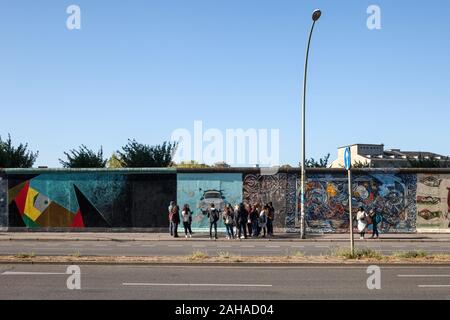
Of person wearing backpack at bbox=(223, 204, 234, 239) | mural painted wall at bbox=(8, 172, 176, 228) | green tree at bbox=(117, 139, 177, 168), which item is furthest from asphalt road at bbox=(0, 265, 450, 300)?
green tree at bbox=(117, 139, 177, 168)

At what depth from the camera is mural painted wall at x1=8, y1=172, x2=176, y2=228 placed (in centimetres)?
3000

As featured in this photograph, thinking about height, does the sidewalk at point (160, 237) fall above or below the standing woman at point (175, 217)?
below

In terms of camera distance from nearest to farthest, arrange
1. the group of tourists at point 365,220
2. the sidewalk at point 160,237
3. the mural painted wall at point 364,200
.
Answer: the sidewalk at point 160,237 < the group of tourists at point 365,220 < the mural painted wall at point 364,200

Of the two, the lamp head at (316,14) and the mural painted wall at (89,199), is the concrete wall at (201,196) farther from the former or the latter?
the lamp head at (316,14)

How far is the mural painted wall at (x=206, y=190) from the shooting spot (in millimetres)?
29969

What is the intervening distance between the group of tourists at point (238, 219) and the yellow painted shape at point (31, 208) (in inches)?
295

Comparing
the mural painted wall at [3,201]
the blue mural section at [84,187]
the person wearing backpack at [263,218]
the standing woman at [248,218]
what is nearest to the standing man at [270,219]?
the person wearing backpack at [263,218]

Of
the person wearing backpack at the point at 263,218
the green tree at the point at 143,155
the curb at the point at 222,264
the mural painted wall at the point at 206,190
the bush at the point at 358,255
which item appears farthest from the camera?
the green tree at the point at 143,155

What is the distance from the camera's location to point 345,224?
30.1m

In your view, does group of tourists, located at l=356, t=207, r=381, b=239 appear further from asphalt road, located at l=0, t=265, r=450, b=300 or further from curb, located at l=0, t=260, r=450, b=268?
asphalt road, located at l=0, t=265, r=450, b=300

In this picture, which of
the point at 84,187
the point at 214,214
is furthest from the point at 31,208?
the point at 214,214
